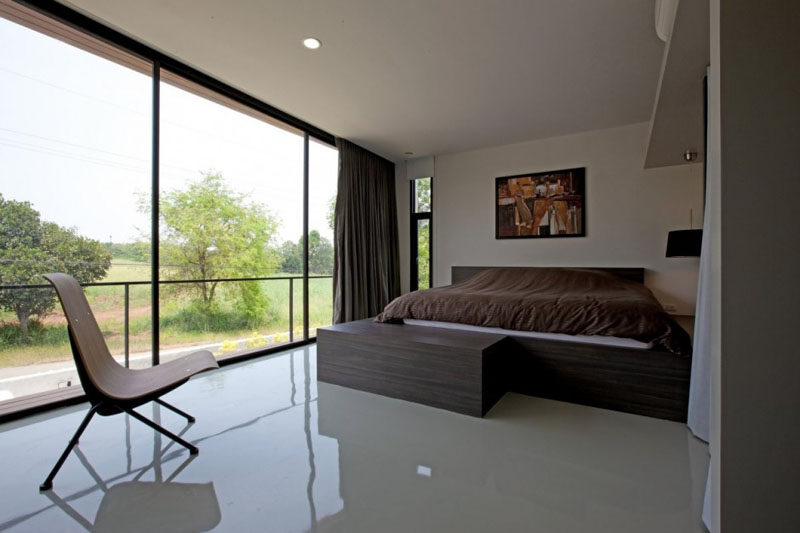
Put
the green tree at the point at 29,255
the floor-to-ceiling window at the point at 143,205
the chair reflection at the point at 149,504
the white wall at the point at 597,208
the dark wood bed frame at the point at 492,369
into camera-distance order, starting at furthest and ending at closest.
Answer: the white wall at the point at 597,208
the floor-to-ceiling window at the point at 143,205
the green tree at the point at 29,255
the dark wood bed frame at the point at 492,369
the chair reflection at the point at 149,504

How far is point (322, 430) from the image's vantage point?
1.98 metres

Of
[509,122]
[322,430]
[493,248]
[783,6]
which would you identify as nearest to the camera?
[783,6]

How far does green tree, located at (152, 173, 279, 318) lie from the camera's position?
13.8 feet

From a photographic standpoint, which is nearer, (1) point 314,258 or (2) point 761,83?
(2) point 761,83

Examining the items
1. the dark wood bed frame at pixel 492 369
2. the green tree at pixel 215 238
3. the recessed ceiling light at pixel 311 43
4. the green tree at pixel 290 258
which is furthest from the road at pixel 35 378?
the recessed ceiling light at pixel 311 43

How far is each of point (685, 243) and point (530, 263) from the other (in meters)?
1.54

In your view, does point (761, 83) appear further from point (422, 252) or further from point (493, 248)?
point (422, 252)

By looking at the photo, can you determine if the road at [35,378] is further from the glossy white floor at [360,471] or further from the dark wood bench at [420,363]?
the dark wood bench at [420,363]

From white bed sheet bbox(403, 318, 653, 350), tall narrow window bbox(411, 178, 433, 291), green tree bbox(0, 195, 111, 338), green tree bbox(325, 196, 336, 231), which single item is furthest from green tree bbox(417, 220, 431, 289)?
green tree bbox(0, 195, 111, 338)

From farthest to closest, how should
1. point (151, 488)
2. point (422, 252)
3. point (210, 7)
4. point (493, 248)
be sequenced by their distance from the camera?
point (422, 252) → point (493, 248) → point (210, 7) → point (151, 488)

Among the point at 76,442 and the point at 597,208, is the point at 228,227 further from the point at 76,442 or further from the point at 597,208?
the point at 597,208

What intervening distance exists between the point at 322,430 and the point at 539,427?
46.2 inches

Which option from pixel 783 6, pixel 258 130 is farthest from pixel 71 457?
pixel 258 130

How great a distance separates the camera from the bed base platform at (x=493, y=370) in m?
2.11
